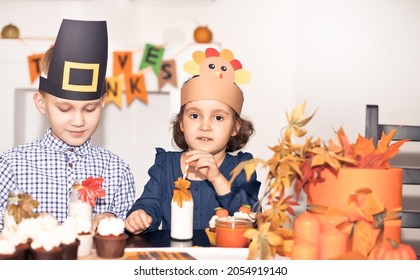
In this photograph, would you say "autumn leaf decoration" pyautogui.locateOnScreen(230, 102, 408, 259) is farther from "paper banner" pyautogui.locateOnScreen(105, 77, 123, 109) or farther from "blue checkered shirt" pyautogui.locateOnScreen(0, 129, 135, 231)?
"paper banner" pyautogui.locateOnScreen(105, 77, 123, 109)

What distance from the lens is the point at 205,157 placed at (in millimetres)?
1384

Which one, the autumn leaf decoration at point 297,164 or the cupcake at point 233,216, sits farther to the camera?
the cupcake at point 233,216

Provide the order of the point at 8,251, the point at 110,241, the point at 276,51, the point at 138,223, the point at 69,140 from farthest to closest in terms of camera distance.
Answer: the point at 276,51
the point at 69,140
the point at 138,223
the point at 110,241
the point at 8,251

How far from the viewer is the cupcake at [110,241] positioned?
0.97 m

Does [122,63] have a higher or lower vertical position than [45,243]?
higher

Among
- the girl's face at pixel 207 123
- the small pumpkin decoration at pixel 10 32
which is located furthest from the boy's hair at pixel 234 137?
the small pumpkin decoration at pixel 10 32

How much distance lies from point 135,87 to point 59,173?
60.1 inches

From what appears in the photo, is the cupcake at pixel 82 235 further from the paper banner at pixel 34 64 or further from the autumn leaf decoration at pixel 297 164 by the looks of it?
the paper banner at pixel 34 64

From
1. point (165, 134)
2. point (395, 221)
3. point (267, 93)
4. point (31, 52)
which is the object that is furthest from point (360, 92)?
point (395, 221)

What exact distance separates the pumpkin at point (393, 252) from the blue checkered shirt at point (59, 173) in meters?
0.87

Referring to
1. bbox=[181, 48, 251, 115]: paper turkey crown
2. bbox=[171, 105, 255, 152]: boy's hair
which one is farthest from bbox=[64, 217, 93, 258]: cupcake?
bbox=[171, 105, 255, 152]: boy's hair

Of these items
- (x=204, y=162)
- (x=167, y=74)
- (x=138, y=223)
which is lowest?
(x=138, y=223)

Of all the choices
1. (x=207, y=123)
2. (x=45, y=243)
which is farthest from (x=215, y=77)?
(x=45, y=243)

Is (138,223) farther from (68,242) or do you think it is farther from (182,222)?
(68,242)
